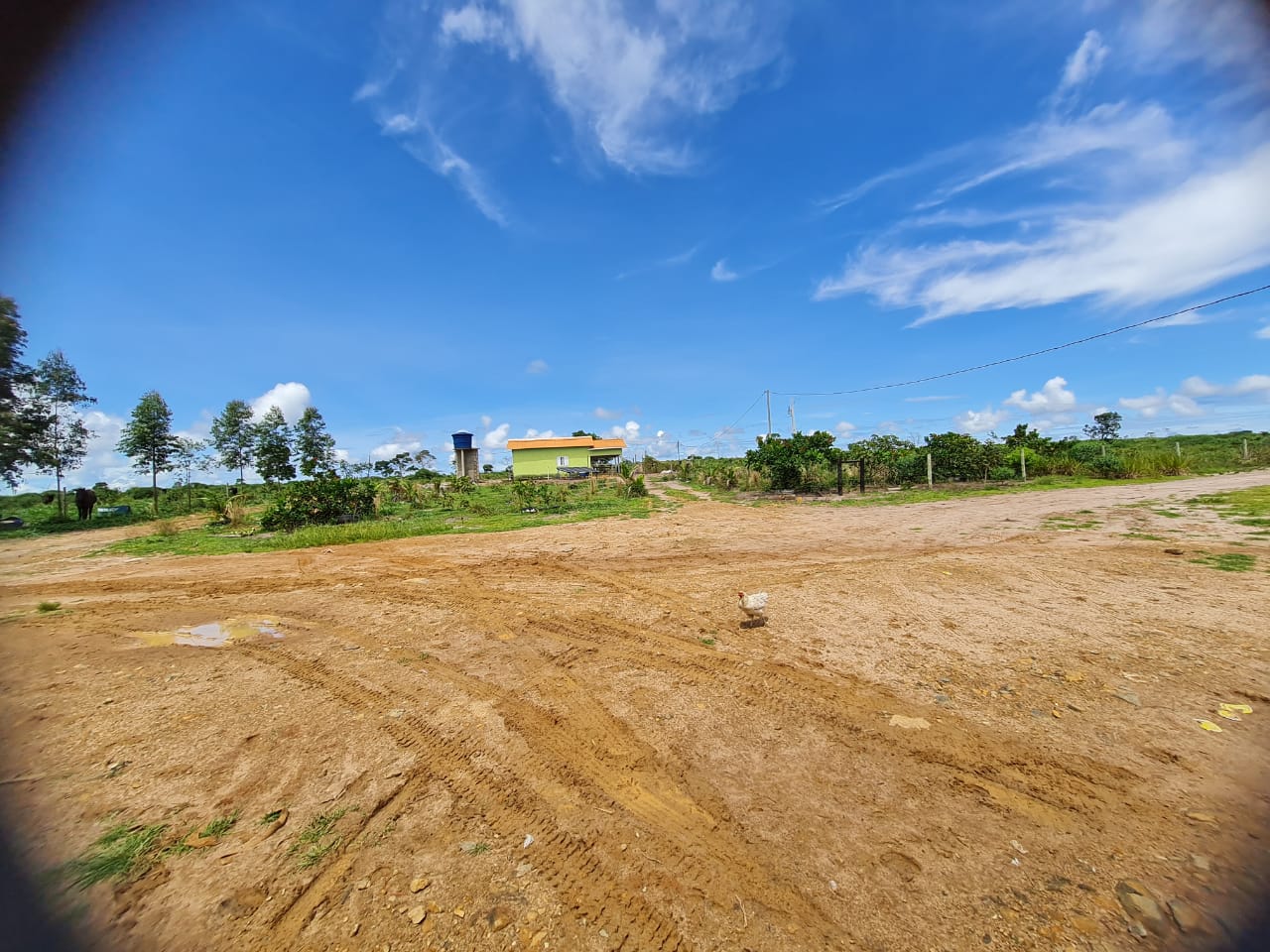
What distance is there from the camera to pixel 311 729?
123 inches

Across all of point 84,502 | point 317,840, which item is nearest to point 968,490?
point 317,840

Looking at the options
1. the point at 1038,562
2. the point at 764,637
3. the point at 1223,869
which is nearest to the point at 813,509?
the point at 1038,562

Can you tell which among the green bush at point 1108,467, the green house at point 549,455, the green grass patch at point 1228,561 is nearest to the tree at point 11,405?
the green grass patch at point 1228,561

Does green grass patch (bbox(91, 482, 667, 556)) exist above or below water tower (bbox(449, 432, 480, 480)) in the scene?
below

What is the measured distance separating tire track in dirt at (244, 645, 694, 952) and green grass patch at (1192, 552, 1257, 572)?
856 centimetres

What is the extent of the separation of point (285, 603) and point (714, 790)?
6293 mm

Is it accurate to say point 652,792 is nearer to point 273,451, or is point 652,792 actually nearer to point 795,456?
point 795,456

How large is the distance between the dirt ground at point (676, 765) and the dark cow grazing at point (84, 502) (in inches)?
847

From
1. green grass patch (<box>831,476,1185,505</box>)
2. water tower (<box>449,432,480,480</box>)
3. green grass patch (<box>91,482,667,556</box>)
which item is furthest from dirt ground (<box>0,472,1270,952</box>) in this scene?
water tower (<box>449,432,480,480</box>)

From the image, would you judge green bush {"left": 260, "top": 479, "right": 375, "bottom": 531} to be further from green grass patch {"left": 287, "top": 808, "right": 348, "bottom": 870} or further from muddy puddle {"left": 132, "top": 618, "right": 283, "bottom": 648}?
green grass patch {"left": 287, "top": 808, "right": 348, "bottom": 870}

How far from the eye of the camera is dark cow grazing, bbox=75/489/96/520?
2009 cm

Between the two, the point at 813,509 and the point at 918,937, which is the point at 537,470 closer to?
the point at 813,509

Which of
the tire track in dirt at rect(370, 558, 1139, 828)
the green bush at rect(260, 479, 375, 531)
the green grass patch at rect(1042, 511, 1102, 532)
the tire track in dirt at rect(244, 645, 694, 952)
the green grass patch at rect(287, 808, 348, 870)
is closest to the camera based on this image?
the tire track in dirt at rect(244, 645, 694, 952)

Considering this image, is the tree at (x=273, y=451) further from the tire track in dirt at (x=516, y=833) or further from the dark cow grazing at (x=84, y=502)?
the tire track in dirt at (x=516, y=833)
